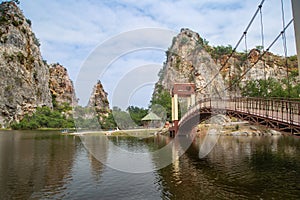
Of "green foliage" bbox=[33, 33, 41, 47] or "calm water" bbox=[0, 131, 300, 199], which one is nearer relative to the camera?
"calm water" bbox=[0, 131, 300, 199]

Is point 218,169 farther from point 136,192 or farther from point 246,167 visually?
point 136,192

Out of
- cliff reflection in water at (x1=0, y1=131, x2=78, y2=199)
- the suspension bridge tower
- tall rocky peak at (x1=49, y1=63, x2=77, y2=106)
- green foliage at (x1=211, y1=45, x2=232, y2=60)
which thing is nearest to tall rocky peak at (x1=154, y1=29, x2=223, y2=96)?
green foliage at (x1=211, y1=45, x2=232, y2=60)

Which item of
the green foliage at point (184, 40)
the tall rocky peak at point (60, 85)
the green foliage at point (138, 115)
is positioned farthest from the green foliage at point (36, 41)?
the green foliage at point (184, 40)

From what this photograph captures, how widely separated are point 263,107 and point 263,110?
22cm

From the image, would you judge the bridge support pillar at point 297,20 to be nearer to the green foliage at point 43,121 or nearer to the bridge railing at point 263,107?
the bridge railing at point 263,107

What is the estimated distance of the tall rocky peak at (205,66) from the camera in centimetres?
6506

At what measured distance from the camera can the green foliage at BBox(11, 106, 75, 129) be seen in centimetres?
5716

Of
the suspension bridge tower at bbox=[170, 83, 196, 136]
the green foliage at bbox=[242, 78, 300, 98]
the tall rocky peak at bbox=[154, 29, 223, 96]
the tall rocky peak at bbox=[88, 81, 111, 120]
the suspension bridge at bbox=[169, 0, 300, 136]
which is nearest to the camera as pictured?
the suspension bridge at bbox=[169, 0, 300, 136]

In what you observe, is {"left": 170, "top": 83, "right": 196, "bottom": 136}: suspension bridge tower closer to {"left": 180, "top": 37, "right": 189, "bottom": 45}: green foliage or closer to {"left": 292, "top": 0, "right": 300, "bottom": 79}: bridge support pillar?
{"left": 292, "top": 0, "right": 300, "bottom": 79}: bridge support pillar

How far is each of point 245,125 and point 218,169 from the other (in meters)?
30.7

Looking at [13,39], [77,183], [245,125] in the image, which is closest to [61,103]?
[13,39]

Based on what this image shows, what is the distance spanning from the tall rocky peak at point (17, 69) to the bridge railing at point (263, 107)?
49.1 m

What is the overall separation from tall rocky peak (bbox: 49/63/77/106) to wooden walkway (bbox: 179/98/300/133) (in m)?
72.3

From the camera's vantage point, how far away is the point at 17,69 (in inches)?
2467
